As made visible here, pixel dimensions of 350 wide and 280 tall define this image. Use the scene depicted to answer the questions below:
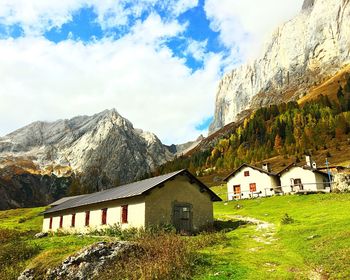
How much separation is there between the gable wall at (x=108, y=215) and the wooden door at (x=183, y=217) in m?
3.94

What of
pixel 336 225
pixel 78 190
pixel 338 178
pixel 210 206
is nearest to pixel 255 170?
pixel 338 178

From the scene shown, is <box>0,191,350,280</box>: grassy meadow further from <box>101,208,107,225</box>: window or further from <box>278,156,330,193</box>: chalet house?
→ <box>278,156,330,193</box>: chalet house

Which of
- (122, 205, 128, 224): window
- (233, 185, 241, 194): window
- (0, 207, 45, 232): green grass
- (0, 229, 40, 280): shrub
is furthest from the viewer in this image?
(233, 185, 241, 194): window

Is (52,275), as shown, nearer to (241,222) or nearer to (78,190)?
(241,222)

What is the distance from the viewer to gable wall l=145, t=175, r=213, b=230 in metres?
33.0

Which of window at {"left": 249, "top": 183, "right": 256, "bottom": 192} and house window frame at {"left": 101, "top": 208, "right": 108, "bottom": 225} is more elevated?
window at {"left": 249, "top": 183, "right": 256, "bottom": 192}

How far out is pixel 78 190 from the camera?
13188 cm

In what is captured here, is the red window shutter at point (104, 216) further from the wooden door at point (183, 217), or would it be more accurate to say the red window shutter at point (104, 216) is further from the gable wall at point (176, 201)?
the wooden door at point (183, 217)

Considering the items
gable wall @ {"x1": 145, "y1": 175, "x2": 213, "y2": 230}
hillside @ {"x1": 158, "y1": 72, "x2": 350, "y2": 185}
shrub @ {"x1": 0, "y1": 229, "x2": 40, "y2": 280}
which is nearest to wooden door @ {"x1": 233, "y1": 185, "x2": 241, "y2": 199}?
hillside @ {"x1": 158, "y1": 72, "x2": 350, "y2": 185}

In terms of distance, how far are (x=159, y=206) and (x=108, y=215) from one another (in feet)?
22.9

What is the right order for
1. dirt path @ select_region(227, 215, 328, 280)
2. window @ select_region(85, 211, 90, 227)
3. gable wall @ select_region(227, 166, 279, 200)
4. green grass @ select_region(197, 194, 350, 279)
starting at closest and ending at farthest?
dirt path @ select_region(227, 215, 328, 280), green grass @ select_region(197, 194, 350, 279), window @ select_region(85, 211, 90, 227), gable wall @ select_region(227, 166, 279, 200)

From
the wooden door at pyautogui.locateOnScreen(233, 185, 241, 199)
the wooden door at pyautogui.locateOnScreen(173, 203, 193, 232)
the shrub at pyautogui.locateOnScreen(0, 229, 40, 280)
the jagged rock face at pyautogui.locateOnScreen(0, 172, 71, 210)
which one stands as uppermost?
the jagged rock face at pyautogui.locateOnScreen(0, 172, 71, 210)

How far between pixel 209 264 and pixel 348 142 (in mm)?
102272

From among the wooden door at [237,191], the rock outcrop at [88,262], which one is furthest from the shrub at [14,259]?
the wooden door at [237,191]
